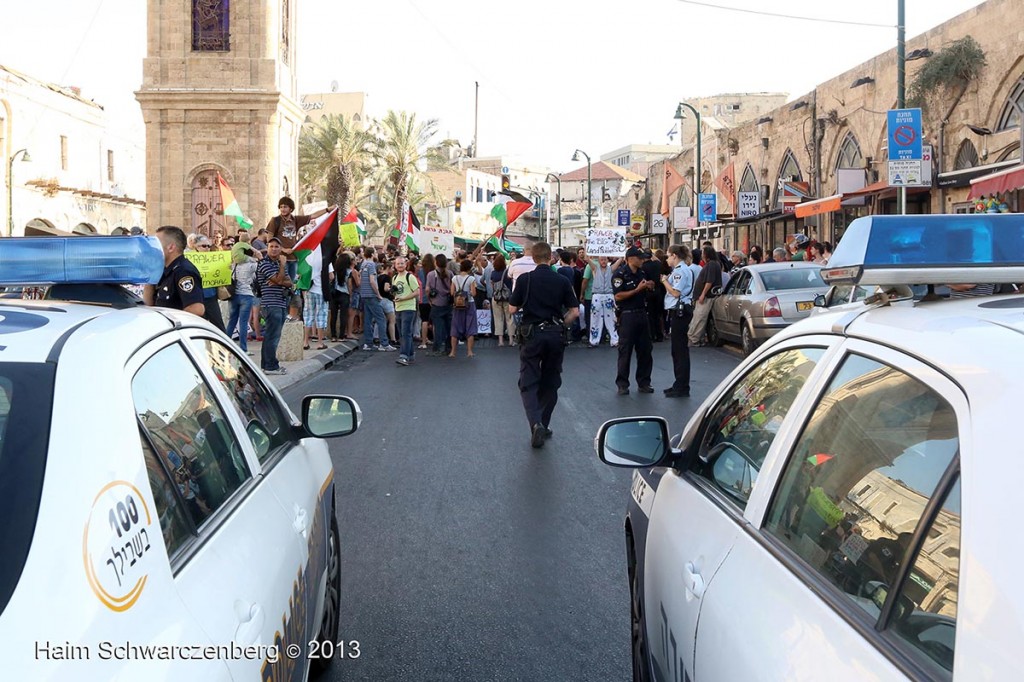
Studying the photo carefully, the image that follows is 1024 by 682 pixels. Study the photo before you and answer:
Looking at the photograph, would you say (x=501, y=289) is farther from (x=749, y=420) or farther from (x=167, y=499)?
(x=167, y=499)

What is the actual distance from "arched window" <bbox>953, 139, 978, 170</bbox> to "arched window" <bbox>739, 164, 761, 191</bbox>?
573 inches

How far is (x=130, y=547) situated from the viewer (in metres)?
1.82

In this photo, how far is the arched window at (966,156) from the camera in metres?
22.6

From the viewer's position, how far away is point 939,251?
2.30m

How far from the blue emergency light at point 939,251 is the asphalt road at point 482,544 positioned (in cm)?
230

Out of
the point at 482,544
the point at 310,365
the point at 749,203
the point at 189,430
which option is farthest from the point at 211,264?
the point at 749,203

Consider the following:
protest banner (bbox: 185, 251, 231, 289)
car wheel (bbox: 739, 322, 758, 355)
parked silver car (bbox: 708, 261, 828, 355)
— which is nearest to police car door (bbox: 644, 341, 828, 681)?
protest banner (bbox: 185, 251, 231, 289)

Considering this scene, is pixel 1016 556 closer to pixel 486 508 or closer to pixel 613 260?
pixel 486 508

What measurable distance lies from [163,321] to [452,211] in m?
78.3

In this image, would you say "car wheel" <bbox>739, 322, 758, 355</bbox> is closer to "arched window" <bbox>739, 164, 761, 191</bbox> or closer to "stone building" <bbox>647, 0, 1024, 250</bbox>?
"stone building" <bbox>647, 0, 1024, 250</bbox>

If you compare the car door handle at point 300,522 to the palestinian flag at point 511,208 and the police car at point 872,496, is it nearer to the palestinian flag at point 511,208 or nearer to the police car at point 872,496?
the police car at point 872,496

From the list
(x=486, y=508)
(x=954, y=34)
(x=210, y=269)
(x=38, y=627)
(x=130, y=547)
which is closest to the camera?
(x=38, y=627)

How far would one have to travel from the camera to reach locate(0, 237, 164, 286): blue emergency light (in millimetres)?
3041

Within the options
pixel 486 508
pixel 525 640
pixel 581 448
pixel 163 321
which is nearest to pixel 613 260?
pixel 581 448
